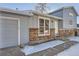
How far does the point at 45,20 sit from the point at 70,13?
830 mm

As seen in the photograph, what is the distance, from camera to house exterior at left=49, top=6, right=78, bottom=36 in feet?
15.8

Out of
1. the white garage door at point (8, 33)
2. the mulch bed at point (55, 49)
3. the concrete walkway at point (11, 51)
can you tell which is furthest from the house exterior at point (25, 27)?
the mulch bed at point (55, 49)

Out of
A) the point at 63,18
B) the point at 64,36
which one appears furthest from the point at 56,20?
the point at 64,36

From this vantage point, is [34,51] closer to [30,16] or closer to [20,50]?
[20,50]

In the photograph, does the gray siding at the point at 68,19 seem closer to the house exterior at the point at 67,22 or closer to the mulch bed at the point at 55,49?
the house exterior at the point at 67,22

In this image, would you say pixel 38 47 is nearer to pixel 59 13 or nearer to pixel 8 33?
pixel 8 33

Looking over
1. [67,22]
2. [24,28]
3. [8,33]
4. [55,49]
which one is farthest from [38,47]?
[67,22]

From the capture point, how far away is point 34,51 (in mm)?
4625

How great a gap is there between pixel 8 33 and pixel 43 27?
3.55 ft

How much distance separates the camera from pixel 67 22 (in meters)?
4.83

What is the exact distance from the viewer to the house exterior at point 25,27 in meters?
4.45

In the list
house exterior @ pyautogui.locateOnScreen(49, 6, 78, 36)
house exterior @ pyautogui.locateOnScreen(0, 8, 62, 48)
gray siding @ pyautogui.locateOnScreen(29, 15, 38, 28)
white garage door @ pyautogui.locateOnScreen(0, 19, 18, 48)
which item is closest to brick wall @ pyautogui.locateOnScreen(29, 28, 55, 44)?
house exterior @ pyautogui.locateOnScreen(0, 8, 62, 48)

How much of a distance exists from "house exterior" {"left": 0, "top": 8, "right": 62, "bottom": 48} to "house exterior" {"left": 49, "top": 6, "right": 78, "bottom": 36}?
134mm

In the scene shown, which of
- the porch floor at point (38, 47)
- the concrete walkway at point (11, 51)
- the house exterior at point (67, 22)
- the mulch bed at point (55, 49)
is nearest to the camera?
the concrete walkway at point (11, 51)
